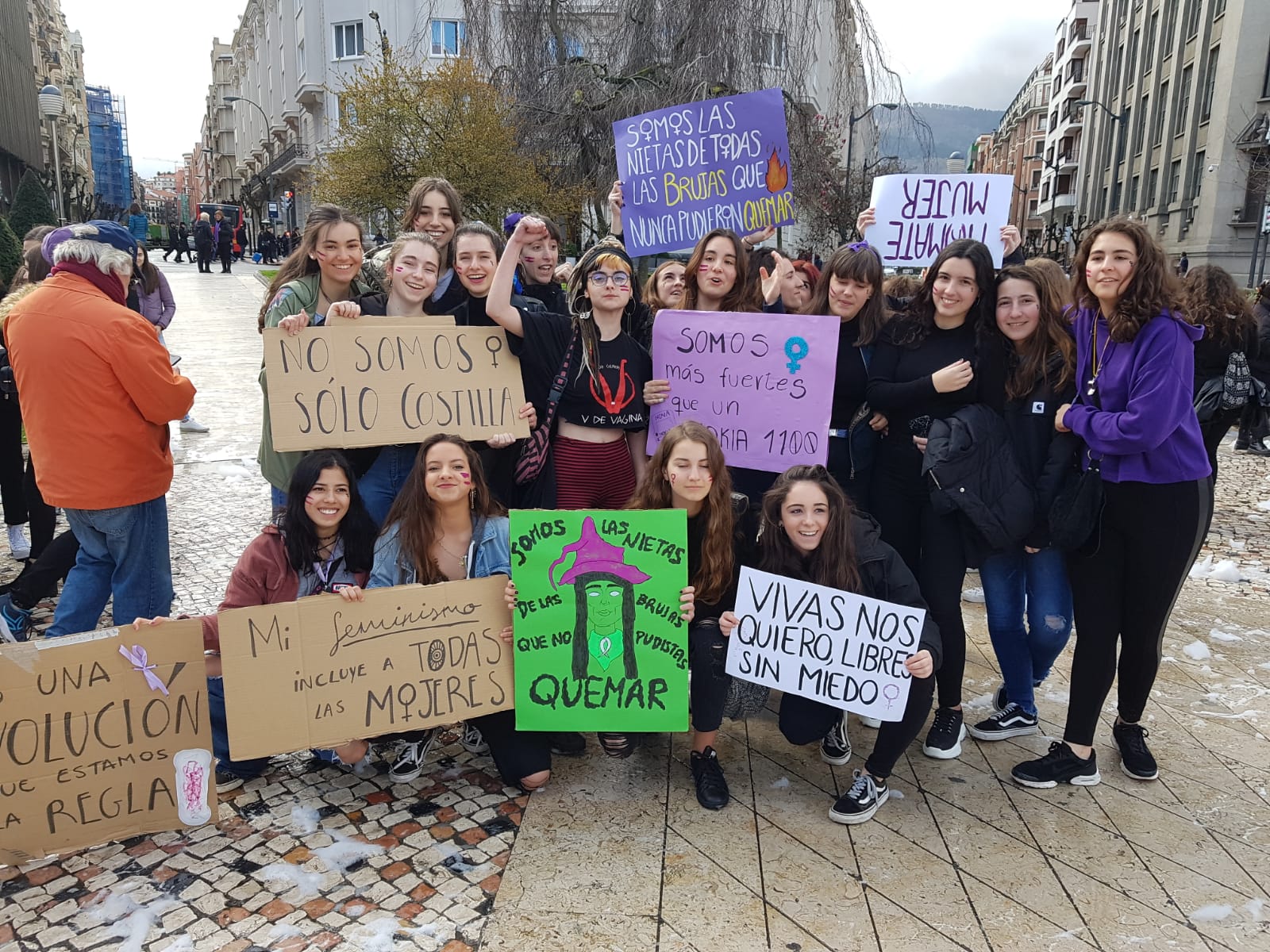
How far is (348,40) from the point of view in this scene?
36.8 metres

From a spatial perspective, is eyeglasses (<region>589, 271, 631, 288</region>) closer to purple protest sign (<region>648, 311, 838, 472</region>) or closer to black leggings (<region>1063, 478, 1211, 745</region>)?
purple protest sign (<region>648, 311, 838, 472</region>)

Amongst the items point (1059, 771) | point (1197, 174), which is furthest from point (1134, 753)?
point (1197, 174)

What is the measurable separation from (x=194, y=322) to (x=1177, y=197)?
1547 inches

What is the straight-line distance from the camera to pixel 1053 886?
8.55ft

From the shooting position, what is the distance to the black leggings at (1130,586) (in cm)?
296

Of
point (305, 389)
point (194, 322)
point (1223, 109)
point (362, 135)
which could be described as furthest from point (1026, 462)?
point (1223, 109)

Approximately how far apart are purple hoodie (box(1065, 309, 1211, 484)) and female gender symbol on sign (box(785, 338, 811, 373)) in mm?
1014

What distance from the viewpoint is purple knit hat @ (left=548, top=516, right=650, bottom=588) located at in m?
3.00

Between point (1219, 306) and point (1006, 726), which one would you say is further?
point (1219, 306)

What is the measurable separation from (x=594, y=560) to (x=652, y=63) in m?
12.3

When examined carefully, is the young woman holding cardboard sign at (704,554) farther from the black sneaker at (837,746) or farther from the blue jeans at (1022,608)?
the blue jeans at (1022,608)

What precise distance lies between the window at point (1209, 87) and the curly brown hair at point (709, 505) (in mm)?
41510

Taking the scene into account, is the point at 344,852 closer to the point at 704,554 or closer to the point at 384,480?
the point at 384,480

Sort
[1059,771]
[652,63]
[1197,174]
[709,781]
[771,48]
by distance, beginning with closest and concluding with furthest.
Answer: [709,781] < [1059,771] < [771,48] < [652,63] < [1197,174]
